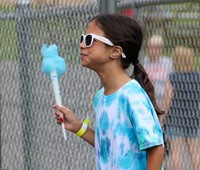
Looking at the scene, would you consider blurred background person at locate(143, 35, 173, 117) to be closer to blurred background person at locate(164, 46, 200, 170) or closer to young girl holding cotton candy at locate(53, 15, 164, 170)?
blurred background person at locate(164, 46, 200, 170)

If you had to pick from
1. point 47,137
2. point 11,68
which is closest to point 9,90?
point 11,68

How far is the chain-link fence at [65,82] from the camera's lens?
208 inches

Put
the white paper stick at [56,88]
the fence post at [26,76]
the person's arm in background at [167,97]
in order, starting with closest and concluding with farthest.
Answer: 1. the white paper stick at [56,88]
2. the person's arm in background at [167,97]
3. the fence post at [26,76]

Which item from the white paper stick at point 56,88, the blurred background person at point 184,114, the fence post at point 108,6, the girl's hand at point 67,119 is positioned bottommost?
the blurred background person at point 184,114

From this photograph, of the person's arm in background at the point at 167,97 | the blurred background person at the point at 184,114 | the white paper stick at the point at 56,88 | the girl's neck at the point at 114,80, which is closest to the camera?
the girl's neck at the point at 114,80

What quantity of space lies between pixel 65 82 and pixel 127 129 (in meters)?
2.53

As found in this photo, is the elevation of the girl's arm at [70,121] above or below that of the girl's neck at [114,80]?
below

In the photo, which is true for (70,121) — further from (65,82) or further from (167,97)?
(65,82)

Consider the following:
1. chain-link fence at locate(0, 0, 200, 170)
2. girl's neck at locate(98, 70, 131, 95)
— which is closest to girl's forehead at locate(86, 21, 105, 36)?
girl's neck at locate(98, 70, 131, 95)

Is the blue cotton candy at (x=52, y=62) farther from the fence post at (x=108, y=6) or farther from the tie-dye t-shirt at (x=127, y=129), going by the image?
the fence post at (x=108, y=6)

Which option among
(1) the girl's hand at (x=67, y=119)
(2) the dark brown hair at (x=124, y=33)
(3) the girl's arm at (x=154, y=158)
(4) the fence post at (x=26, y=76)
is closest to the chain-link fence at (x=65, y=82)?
(4) the fence post at (x=26, y=76)

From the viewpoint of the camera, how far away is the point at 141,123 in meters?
3.56

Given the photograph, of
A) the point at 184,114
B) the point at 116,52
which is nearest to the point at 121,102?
the point at 116,52

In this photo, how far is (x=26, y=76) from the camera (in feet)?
20.9
